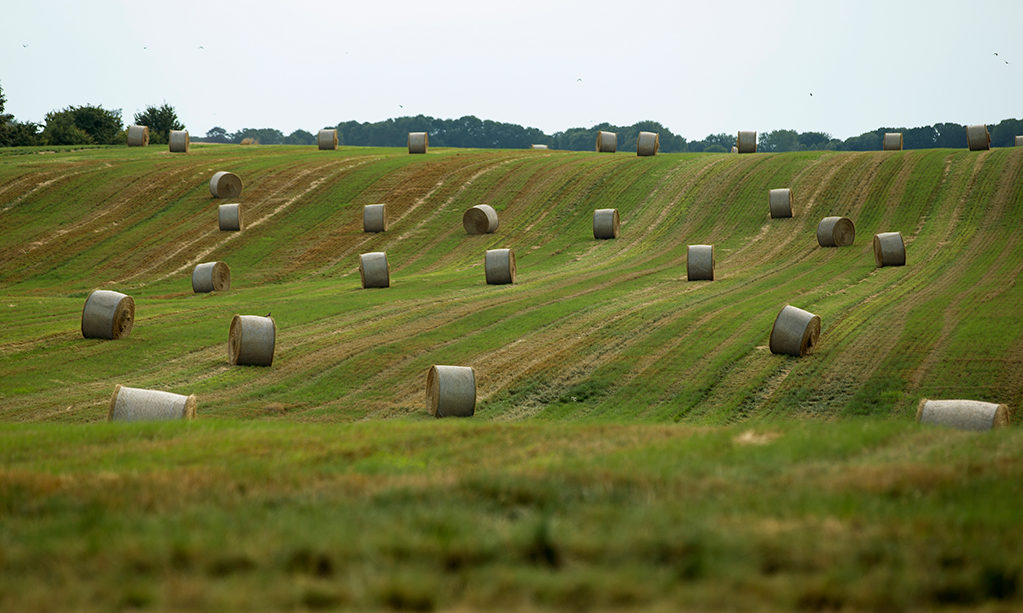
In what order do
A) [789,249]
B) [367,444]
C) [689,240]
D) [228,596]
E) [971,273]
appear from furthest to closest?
[689,240]
[789,249]
[971,273]
[367,444]
[228,596]

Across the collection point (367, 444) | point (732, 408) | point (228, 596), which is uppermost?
point (228, 596)

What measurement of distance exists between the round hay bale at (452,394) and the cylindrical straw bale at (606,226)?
83.9ft

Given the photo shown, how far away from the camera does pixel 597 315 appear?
80.1 ft

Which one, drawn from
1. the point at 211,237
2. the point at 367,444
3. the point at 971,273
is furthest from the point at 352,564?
the point at 211,237

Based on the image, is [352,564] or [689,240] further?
[689,240]

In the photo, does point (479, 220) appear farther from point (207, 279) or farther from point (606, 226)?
point (207, 279)

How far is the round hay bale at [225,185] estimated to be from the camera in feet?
153

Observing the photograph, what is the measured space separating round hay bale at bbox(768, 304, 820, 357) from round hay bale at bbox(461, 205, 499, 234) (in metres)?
23.6

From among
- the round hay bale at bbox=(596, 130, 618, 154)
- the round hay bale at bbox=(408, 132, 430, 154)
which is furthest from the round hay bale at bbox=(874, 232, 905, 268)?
the round hay bale at bbox=(408, 132, 430, 154)

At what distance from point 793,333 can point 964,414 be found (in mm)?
6260

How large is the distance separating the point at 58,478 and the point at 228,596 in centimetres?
367

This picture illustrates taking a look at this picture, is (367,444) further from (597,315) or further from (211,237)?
(211,237)

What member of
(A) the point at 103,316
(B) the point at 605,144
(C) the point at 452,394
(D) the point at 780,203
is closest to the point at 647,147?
(B) the point at 605,144

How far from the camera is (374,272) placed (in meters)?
31.0
